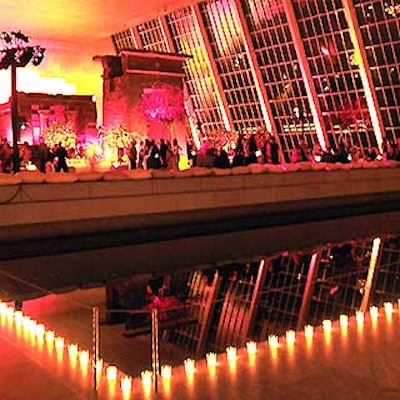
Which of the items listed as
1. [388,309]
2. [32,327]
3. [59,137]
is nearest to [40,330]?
[32,327]

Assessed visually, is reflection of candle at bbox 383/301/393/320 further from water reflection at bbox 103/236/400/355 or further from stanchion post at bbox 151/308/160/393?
stanchion post at bbox 151/308/160/393

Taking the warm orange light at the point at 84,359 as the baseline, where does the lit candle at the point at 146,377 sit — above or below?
below

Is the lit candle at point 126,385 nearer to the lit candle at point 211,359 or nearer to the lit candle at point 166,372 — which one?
the lit candle at point 166,372

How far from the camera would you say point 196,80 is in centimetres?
3056

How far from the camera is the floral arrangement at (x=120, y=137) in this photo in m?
20.5

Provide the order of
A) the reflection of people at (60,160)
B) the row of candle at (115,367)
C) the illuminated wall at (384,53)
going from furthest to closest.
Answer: the illuminated wall at (384,53)
the reflection of people at (60,160)
the row of candle at (115,367)

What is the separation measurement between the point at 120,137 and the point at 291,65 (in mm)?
8749

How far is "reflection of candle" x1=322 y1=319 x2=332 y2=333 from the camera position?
16.9 ft

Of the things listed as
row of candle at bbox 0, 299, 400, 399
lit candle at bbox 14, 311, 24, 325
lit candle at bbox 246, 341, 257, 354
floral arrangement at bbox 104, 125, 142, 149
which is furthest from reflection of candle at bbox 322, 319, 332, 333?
floral arrangement at bbox 104, 125, 142, 149

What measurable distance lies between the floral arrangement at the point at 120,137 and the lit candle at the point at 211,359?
16168 mm

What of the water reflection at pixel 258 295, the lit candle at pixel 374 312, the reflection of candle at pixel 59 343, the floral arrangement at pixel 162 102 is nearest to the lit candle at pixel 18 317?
the reflection of candle at pixel 59 343

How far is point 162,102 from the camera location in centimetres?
2083

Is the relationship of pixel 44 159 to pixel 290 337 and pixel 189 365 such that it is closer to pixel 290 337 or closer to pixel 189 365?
pixel 290 337

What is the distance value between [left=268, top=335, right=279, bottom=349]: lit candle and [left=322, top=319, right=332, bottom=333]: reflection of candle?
0.47 m
